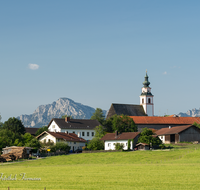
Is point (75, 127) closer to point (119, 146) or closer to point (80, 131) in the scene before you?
point (80, 131)

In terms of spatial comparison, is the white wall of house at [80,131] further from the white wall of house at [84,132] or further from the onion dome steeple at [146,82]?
the onion dome steeple at [146,82]

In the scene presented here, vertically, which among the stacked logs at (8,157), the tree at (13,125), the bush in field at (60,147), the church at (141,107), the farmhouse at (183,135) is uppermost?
the church at (141,107)

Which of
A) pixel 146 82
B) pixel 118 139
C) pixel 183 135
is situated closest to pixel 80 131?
pixel 118 139

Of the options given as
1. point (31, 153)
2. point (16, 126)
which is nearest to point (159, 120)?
point (16, 126)

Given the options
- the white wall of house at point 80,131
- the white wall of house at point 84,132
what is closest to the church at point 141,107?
the white wall of house at point 84,132

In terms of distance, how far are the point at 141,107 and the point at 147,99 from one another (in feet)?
25.0

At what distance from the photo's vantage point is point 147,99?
515 feet

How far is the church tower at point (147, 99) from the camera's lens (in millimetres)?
154250

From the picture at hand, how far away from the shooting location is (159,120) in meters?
129

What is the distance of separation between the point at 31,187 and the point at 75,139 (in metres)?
66.2

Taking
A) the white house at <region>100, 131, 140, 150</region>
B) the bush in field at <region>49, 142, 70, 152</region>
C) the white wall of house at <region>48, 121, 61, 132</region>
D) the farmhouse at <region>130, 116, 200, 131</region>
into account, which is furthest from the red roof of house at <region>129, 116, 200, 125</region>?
the bush in field at <region>49, 142, 70, 152</region>

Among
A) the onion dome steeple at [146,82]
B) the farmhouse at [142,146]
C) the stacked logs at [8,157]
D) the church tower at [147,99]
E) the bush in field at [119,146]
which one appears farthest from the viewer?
the onion dome steeple at [146,82]

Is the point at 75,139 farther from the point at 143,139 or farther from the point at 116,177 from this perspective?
the point at 116,177

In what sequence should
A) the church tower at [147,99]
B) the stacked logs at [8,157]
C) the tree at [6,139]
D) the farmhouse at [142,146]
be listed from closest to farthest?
the stacked logs at [8,157] < the farmhouse at [142,146] < the tree at [6,139] < the church tower at [147,99]
